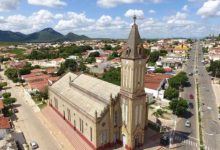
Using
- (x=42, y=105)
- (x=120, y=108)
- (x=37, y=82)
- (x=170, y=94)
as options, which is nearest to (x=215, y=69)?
(x=170, y=94)

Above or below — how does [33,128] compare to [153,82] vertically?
below

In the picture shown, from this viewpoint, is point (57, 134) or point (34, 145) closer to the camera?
point (34, 145)

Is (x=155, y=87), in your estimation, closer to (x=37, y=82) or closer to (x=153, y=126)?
(x=153, y=126)

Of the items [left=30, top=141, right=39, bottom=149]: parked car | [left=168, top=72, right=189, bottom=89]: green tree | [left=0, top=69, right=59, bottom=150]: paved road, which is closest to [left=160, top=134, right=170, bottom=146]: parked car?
[left=0, top=69, right=59, bottom=150]: paved road

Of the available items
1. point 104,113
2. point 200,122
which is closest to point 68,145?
point 104,113

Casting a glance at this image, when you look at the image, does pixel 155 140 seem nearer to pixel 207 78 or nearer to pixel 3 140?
pixel 3 140
